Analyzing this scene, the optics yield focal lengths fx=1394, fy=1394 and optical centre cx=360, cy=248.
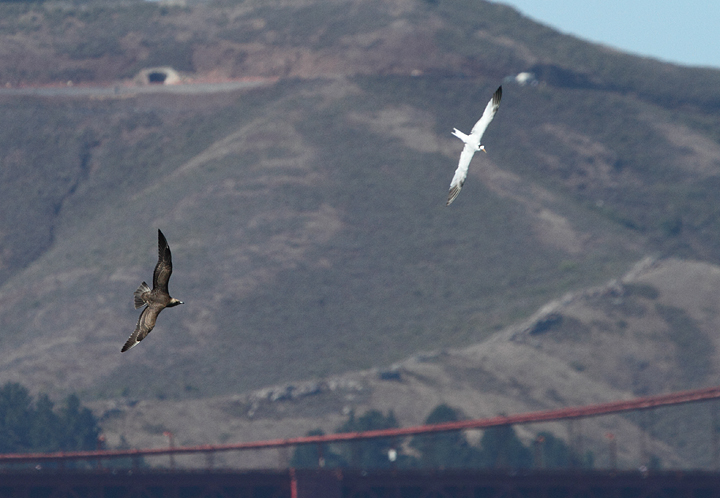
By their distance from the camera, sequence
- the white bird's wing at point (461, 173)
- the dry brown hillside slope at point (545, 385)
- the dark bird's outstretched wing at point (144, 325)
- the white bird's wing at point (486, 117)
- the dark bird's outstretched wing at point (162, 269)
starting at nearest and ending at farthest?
the dark bird's outstretched wing at point (144, 325), the dark bird's outstretched wing at point (162, 269), the white bird's wing at point (461, 173), the white bird's wing at point (486, 117), the dry brown hillside slope at point (545, 385)

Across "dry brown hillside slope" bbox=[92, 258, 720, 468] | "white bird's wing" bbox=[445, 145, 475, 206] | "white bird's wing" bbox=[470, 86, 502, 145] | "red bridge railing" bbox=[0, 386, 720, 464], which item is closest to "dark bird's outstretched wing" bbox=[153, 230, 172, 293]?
"white bird's wing" bbox=[445, 145, 475, 206]

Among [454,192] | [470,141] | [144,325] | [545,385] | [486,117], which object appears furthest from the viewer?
[545,385]

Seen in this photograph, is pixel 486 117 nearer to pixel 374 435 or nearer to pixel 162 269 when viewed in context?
pixel 162 269

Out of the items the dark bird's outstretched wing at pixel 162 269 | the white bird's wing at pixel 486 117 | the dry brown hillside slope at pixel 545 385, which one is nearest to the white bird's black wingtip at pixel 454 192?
the white bird's wing at pixel 486 117

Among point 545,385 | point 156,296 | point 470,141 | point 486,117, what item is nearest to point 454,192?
point 470,141

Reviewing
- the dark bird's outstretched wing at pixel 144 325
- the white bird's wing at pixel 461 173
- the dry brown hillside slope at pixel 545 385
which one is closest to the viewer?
the dark bird's outstretched wing at pixel 144 325

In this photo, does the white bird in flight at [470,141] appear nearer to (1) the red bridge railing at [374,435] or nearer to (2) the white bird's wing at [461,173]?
(2) the white bird's wing at [461,173]

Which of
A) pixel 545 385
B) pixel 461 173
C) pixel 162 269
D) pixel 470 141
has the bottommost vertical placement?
pixel 162 269

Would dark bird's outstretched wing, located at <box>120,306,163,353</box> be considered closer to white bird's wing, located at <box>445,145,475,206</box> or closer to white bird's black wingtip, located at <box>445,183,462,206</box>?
white bird's black wingtip, located at <box>445,183,462,206</box>

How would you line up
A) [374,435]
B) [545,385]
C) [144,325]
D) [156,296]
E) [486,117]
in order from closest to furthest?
[144,325] → [156,296] → [486,117] → [374,435] → [545,385]

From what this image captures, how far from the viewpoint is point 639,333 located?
176 m

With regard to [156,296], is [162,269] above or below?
above

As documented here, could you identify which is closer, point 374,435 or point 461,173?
point 461,173

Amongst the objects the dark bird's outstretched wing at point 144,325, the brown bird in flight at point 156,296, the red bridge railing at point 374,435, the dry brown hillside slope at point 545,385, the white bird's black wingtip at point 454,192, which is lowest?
the dark bird's outstretched wing at point 144,325
